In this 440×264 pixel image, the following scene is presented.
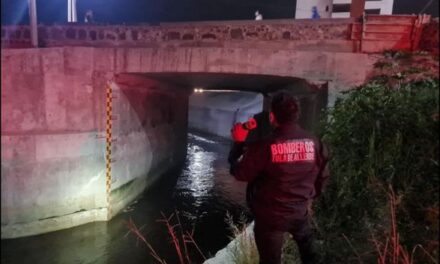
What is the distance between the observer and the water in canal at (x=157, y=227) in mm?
6332

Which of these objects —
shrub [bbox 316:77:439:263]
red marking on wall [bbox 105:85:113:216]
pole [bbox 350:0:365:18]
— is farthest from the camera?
pole [bbox 350:0:365:18]

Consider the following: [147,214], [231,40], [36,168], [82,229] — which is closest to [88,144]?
[82,229]

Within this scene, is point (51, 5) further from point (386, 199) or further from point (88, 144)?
point (386, 199)

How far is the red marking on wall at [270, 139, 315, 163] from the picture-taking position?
8.69ft

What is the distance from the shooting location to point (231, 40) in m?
7.23

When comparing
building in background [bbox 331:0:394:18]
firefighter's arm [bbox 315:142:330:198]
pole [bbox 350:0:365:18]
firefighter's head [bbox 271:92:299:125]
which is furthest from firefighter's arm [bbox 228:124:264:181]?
building in background [bbox 331:0:394:18]

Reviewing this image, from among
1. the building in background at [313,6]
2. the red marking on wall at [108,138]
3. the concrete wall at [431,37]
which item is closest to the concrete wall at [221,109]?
Result: the building in background at [313,6]

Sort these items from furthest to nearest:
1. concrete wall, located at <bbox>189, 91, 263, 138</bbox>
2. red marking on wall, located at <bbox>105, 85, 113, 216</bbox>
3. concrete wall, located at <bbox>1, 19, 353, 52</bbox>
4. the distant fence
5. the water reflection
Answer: concrete wall, located at <bbox>189, 91, 263, 138</bbox>, the water reflection, red marking on wall, located at <bbox>105, 85, 113, 216</bbox>, concrete wall, located at <bbox>1, 19, 353, 52</bbox>, the distant fence

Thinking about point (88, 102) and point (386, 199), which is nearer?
point (386, 199)

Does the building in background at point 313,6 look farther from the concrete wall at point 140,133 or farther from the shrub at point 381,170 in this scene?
the shrub at point 381,170

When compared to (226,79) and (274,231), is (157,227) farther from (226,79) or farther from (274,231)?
(274,231)

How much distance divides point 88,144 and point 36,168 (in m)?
5.34

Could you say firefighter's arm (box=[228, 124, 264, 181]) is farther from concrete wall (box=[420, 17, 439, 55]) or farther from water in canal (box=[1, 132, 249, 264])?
concrete wall (box=[420, 17, 439, 55])

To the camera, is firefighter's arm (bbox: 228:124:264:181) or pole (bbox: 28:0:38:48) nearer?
firefighter's arm (bbox: 228:124:264:181)
